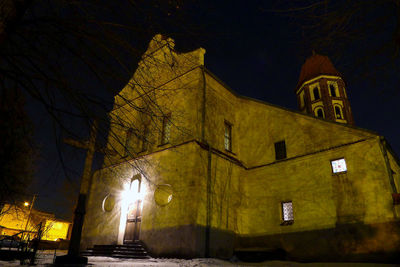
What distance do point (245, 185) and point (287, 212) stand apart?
2803 mm

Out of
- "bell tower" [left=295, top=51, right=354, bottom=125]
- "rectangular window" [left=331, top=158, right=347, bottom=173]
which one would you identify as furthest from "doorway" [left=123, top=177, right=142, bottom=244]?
"bell tower" [left=295, top=51, right=354, bottom=125]

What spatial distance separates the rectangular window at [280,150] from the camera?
15.0m

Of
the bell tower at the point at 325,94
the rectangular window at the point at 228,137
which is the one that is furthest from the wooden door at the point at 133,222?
the bell tower at the point at 325,94

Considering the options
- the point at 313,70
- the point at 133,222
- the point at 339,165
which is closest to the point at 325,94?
the point at 313,70

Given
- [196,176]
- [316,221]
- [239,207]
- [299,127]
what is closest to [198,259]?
[196,176]

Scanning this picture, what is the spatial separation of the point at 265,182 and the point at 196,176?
4.49 m

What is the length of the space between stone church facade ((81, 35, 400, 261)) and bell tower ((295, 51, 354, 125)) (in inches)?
898

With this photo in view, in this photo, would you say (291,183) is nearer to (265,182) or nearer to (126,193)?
(265,182)

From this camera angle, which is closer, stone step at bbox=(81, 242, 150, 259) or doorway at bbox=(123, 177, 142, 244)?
stone step at bbox=(81, 242, 150, 259)

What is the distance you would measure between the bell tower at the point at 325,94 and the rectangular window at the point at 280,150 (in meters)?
23.7

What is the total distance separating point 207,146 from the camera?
45.1ft

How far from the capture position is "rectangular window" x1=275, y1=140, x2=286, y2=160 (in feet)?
49.4

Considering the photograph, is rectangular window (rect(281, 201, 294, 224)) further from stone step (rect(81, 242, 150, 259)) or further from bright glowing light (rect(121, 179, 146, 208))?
bright glowing light (rect(121, 179, 146, 208))

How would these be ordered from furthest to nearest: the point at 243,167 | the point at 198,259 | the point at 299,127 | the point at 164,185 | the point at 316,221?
the point at 243,167 < the point at 299,127 < the point at 164,185 < the point at 316,221 < the point at 198,259
